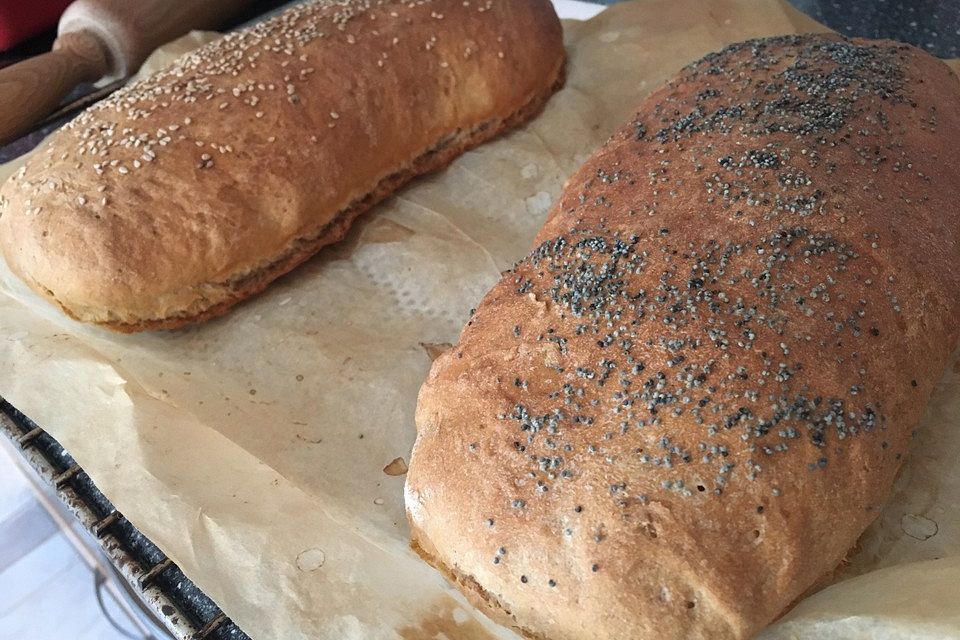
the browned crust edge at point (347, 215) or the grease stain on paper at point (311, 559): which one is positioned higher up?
the browned crust edge at point (347, 215)

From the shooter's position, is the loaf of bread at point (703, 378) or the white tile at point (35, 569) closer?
the loaf of bread at point (703, 378)

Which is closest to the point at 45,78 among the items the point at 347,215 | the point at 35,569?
the point at 347,215

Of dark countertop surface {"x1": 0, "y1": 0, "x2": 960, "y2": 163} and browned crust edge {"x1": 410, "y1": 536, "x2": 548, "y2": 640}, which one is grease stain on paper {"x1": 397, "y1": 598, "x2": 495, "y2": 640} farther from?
dark countertop surface {"x1": 0, "y1": 0, "x2": 960, "y2": 163}

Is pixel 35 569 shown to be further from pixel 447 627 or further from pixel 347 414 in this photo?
pixel 447 627

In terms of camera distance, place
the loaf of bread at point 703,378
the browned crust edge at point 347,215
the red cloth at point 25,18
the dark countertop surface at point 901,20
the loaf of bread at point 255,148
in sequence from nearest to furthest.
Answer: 1. the loaf of bread at point 703,378
2. the loaf of bread at point 255,148
3. the browned crust edge at point 347,215
4. the dark countertop surface at point 901,20
5. the red cloth at point 25,18

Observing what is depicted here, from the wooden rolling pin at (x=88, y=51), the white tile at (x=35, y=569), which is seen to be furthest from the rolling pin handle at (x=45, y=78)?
the white tile at (x=35, y=569)

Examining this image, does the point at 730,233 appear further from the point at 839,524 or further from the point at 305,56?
the point at 305,56

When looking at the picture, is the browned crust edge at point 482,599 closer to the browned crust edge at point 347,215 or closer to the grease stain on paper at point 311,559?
the grease stain on paper at point 311,559
